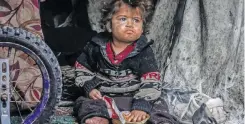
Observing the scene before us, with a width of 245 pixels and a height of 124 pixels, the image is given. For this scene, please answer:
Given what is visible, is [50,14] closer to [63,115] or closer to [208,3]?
[63,115]

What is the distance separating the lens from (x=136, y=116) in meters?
4.03

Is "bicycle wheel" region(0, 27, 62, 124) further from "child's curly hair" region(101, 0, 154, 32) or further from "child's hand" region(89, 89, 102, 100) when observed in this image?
"child's curly hair" region(101, 0, 154, 32)

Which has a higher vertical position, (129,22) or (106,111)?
(129,22)

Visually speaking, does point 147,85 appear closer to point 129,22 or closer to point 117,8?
point 129,22

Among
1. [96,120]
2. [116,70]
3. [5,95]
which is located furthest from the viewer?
[116,70]

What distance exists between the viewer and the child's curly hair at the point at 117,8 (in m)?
4.21

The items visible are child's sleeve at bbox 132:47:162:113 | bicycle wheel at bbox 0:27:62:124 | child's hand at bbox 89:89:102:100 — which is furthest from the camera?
child's hand at bbox 89:89:102:100

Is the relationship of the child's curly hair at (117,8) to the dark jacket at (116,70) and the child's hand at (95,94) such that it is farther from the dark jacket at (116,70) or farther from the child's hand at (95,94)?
the child's hand at (95,94)

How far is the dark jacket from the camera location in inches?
167

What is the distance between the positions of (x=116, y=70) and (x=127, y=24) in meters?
0.34

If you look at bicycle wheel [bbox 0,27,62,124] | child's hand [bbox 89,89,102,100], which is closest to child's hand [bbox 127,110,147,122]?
child's hand [bbox 89,89,102,100]

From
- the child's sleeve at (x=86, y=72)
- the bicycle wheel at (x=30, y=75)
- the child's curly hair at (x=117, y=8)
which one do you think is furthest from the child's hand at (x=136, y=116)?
the child's curly hair at (x=117, y=8)

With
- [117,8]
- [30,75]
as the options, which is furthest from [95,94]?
[117,8]

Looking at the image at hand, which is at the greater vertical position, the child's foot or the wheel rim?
the wheel rim
